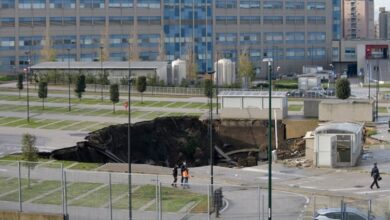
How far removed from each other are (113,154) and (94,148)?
3.10m

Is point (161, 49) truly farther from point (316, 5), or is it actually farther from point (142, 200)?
point (142, 200)

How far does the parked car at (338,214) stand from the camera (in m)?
25.0

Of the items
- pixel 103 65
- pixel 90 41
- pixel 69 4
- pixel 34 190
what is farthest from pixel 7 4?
pixel 34 190

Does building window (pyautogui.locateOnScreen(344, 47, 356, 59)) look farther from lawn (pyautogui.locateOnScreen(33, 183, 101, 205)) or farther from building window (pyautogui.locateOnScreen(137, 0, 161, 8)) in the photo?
lawn (pyautogui.locateOnScreen(33, 183, 101, 205))

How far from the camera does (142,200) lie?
2852cm

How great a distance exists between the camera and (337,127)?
4341cm

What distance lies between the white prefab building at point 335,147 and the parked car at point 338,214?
54.0 ft

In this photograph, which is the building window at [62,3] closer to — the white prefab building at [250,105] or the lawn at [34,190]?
the white prefab building at [250,105]

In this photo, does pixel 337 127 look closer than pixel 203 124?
Yes

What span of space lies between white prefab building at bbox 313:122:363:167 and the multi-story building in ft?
228

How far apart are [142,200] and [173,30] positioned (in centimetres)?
9833

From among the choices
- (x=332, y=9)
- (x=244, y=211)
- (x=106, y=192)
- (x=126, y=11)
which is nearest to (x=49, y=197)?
(x=106, y=192)

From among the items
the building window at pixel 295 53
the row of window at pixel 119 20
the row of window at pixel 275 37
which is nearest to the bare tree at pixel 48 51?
the row of window at pixel 119 20

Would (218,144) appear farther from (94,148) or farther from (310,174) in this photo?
(310,174)
